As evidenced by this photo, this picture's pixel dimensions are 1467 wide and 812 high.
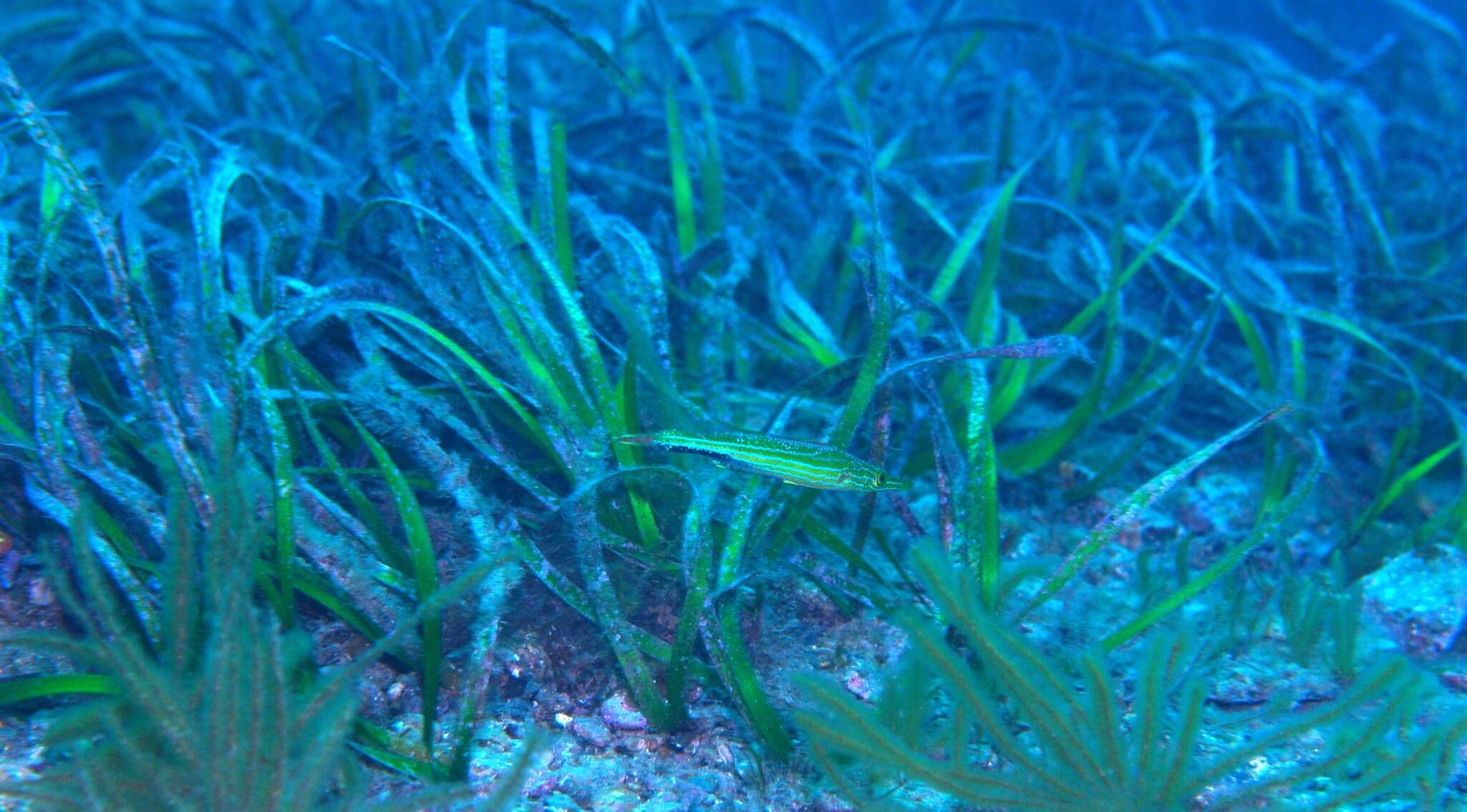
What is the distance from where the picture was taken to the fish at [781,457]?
1.67 m

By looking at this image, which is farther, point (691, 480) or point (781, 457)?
point (691, 480)

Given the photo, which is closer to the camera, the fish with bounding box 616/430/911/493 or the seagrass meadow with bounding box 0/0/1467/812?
the seagrass meadow with bounding box 0/0/1467/812

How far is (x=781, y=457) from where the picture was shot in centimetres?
166

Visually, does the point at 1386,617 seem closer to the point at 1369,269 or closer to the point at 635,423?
the point at 1369,269

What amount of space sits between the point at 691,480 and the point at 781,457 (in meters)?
0.30

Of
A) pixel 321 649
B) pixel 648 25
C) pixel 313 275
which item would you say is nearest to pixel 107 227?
pixel 313 275

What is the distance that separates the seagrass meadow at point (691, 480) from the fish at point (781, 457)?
0.04 ft

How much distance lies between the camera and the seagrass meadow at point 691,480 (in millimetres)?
1506

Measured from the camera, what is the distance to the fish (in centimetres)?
167

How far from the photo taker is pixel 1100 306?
3102mm

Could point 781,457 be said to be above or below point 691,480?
above

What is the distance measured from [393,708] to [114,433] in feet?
3.83

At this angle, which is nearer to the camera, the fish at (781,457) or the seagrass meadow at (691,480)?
the seagrass meadow at (691,480)

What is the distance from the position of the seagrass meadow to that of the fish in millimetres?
12
